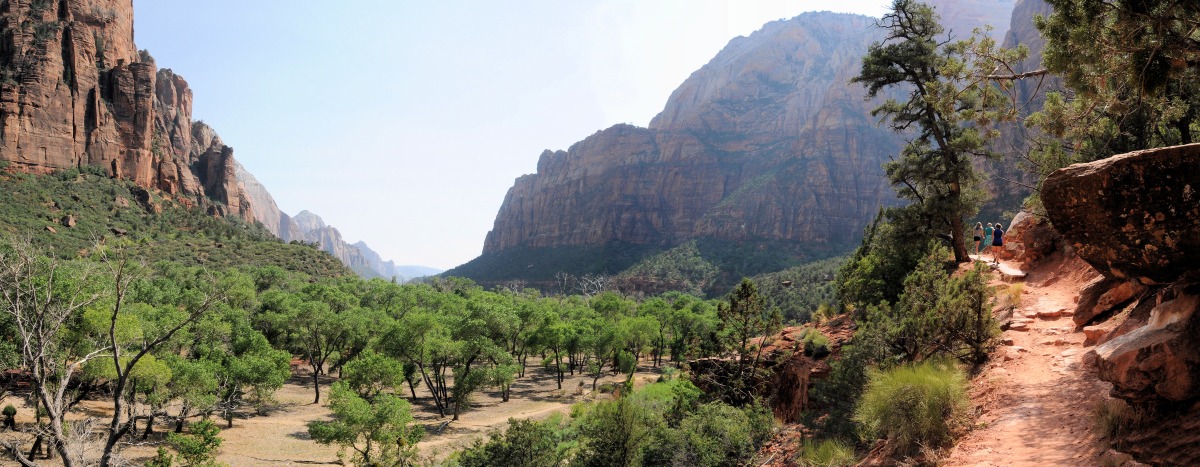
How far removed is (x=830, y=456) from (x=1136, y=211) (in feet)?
16.4

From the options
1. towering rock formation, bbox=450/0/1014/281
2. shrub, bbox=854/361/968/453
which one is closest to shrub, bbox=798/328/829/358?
shrub, bbox=854/361/968/453

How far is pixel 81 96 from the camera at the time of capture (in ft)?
281

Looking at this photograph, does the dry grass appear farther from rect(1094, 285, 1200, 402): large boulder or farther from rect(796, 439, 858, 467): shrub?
rect(1094, 285, 1200, 402): large boulder

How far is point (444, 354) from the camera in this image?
1241 inches

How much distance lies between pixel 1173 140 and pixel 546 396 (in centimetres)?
3356

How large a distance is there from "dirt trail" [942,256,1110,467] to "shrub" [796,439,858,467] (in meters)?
1.84

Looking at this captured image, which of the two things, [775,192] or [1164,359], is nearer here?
[1164,359]

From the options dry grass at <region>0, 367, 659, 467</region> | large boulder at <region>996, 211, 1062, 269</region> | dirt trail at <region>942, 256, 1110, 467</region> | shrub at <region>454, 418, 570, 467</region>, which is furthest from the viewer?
dry grass at <region>0, 367, 659, 467</region>

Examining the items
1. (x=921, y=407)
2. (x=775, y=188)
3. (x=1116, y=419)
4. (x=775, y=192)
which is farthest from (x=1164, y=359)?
(x=775, y=188)

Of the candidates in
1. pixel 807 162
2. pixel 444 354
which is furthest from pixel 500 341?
pixel 807 162

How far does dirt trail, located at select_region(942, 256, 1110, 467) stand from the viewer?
563cm

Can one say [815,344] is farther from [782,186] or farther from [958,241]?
[782,186]

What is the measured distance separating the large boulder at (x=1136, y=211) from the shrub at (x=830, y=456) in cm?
405

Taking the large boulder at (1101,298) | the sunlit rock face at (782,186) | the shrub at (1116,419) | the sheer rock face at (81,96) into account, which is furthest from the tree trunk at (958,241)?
the sunlit rock face at (782,186)
